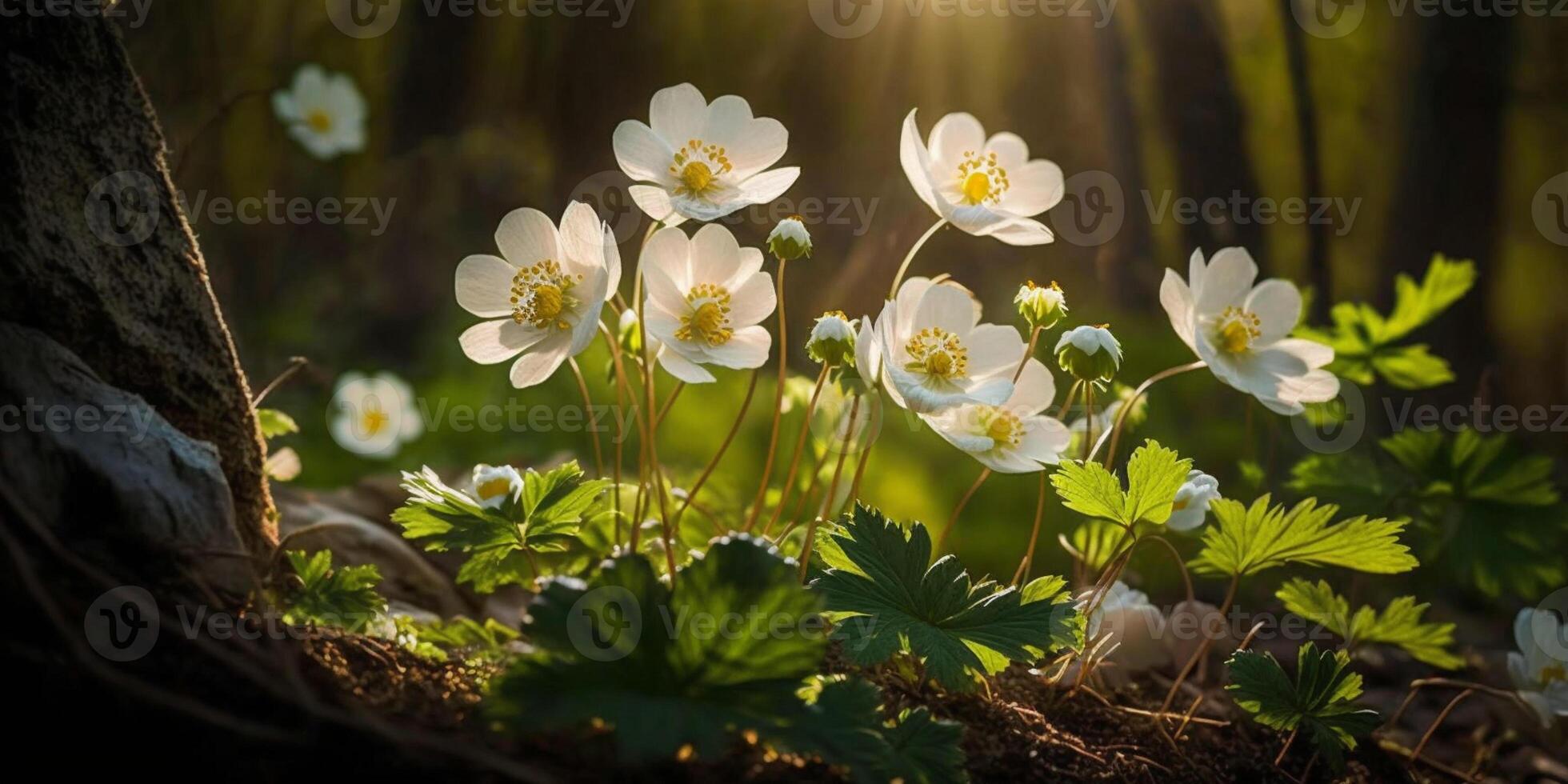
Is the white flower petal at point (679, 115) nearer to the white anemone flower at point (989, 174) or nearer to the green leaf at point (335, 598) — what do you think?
the white anemone flower at point (989, 174)

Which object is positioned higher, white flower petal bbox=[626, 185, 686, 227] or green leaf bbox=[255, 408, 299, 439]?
white flower petal bbox=[626, 185, 686, 227]

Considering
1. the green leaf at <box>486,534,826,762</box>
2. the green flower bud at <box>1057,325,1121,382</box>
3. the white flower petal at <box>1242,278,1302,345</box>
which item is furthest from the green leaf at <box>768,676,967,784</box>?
the white flower petal at <box>1242,278,1302,345</box>

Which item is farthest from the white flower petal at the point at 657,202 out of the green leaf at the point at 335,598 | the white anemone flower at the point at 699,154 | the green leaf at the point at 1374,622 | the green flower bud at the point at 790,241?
the green leaf at the point at 1374,622

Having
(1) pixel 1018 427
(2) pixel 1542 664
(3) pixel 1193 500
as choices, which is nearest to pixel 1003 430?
(1) pixel 1018 427

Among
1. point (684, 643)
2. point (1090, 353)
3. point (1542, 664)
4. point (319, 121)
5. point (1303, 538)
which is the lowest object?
point (1542, 664)

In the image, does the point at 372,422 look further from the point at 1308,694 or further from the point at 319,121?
the point at 1308,694

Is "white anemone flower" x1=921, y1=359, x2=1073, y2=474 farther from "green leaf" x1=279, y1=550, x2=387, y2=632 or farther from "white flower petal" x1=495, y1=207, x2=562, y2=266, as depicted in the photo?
"green leaf" x1=279, y1=550, x2=387, y2=632
